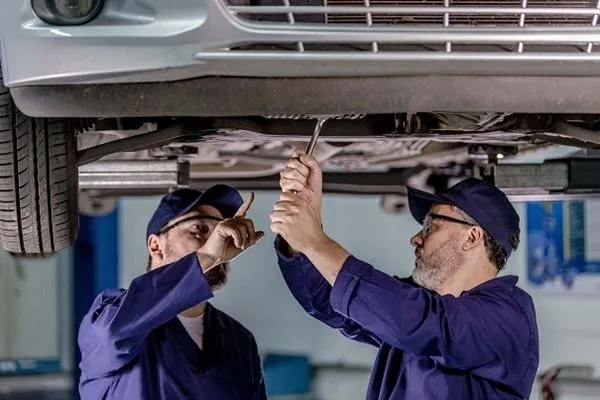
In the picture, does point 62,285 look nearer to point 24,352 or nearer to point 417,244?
point 24,352

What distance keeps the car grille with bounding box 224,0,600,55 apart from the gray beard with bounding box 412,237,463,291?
0.65 meters

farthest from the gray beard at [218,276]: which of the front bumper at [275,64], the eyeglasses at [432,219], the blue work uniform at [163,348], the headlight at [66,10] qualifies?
the headlight at [66,10]

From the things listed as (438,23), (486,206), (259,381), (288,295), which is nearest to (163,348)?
(259,381)

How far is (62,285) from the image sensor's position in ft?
18.0

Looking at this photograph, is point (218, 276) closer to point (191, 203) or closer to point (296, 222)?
point (191, 203)

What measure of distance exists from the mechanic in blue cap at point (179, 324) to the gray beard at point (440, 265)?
40cm

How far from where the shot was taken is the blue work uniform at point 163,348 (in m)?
2.02

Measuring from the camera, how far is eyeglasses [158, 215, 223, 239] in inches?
94.0

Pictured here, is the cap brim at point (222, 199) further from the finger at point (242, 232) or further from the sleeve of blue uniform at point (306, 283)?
the finger at point (242, 232)

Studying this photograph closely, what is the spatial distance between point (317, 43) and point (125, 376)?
1126 millimetres

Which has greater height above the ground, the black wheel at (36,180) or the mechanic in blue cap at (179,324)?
the black wheel at (36,180)

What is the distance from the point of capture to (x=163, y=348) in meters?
2.35

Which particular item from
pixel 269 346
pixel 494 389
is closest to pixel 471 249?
pixel 494 389

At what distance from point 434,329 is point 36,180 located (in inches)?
34.1
